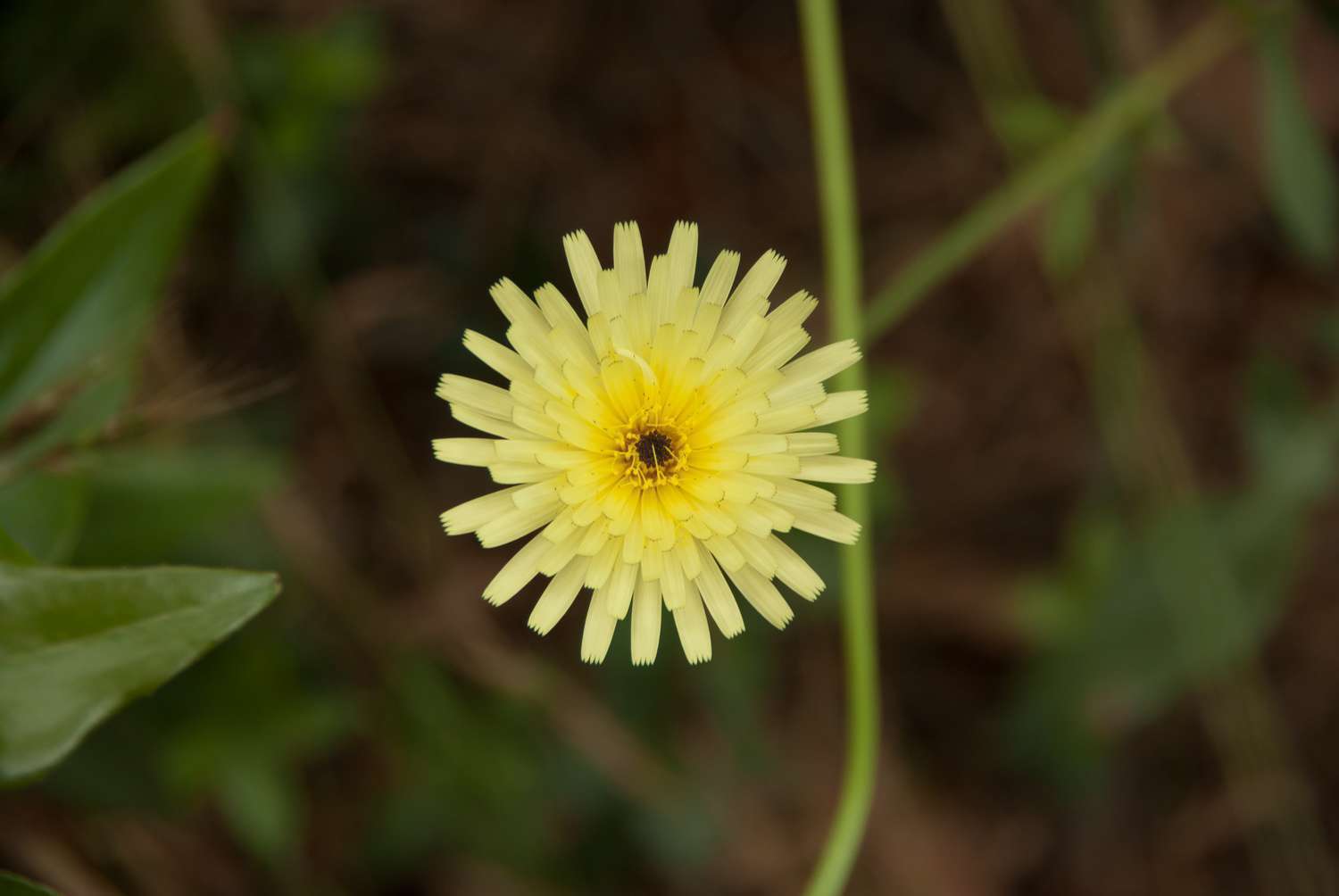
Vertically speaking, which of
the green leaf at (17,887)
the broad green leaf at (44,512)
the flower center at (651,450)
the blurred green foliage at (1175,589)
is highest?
the blurred green foliage at (1175,589)

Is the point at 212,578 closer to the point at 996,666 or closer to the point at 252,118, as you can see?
the point at 252,118

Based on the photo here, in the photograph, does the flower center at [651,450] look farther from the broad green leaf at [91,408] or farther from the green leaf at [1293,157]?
the green leaf at [1293,157]

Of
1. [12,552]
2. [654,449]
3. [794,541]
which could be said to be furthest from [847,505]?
[12,552]

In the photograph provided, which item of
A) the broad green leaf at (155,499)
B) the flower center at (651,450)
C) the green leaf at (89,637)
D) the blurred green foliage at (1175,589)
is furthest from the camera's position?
the blurred green foliage at (1175,589)

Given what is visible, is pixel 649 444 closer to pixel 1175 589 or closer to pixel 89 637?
pixel 89 637

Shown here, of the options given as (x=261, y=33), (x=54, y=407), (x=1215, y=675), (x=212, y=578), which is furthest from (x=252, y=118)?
(x=1215, y=675)

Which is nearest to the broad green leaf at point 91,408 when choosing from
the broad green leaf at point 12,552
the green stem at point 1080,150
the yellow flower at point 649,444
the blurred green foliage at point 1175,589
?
the broad green leaf at point 12,552

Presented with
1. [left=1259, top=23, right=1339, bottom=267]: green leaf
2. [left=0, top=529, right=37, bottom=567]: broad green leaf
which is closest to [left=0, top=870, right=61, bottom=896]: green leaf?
[left=0, top=529, right=37, bottom=567]: broad green leaf
